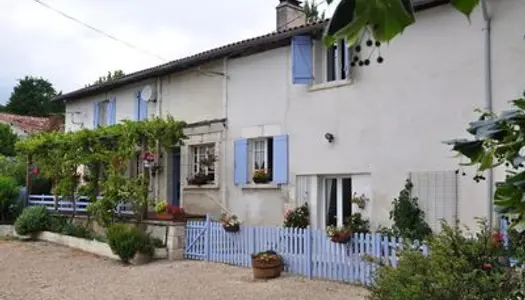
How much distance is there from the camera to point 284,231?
36.2ft

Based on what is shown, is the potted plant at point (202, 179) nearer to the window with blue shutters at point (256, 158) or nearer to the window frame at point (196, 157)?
the window frame at point (196, 157)

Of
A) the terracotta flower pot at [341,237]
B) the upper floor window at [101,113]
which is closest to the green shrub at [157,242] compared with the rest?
the terracotta flower pot at [341,237]

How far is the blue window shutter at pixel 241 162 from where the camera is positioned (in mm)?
14156

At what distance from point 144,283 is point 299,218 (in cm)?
382

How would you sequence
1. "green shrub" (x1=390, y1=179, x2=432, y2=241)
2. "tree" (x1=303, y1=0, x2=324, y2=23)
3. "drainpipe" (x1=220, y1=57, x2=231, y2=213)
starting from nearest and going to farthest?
1. "tree" (x1=303, y1=0, x2=324, y2=23)
2. "green shrub" (x1=390, y1=179, x2=432, y2=241)
3. "drainpipe" (x1=220, y1=57, x2=231, y2=213)

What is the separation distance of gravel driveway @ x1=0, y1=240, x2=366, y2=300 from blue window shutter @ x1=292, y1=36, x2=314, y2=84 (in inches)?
174

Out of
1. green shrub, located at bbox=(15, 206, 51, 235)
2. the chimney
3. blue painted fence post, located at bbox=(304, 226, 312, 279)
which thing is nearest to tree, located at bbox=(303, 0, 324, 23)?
blue painted fence post, located at bbox=(304, 226, 312, 279)

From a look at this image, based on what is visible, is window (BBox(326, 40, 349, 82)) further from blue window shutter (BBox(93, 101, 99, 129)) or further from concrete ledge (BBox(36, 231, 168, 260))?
blue window shutter (BBox(93, 101, 99, 129))

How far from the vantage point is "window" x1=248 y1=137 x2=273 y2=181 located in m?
14.0

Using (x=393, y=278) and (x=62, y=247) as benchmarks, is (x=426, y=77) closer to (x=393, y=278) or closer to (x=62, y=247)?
(x=393, y=278)

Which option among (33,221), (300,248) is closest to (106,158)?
(33,221)

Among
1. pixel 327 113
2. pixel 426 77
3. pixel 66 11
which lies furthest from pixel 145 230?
pixel 426 77

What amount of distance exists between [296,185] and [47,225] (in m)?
8.46

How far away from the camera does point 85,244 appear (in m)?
14.9
